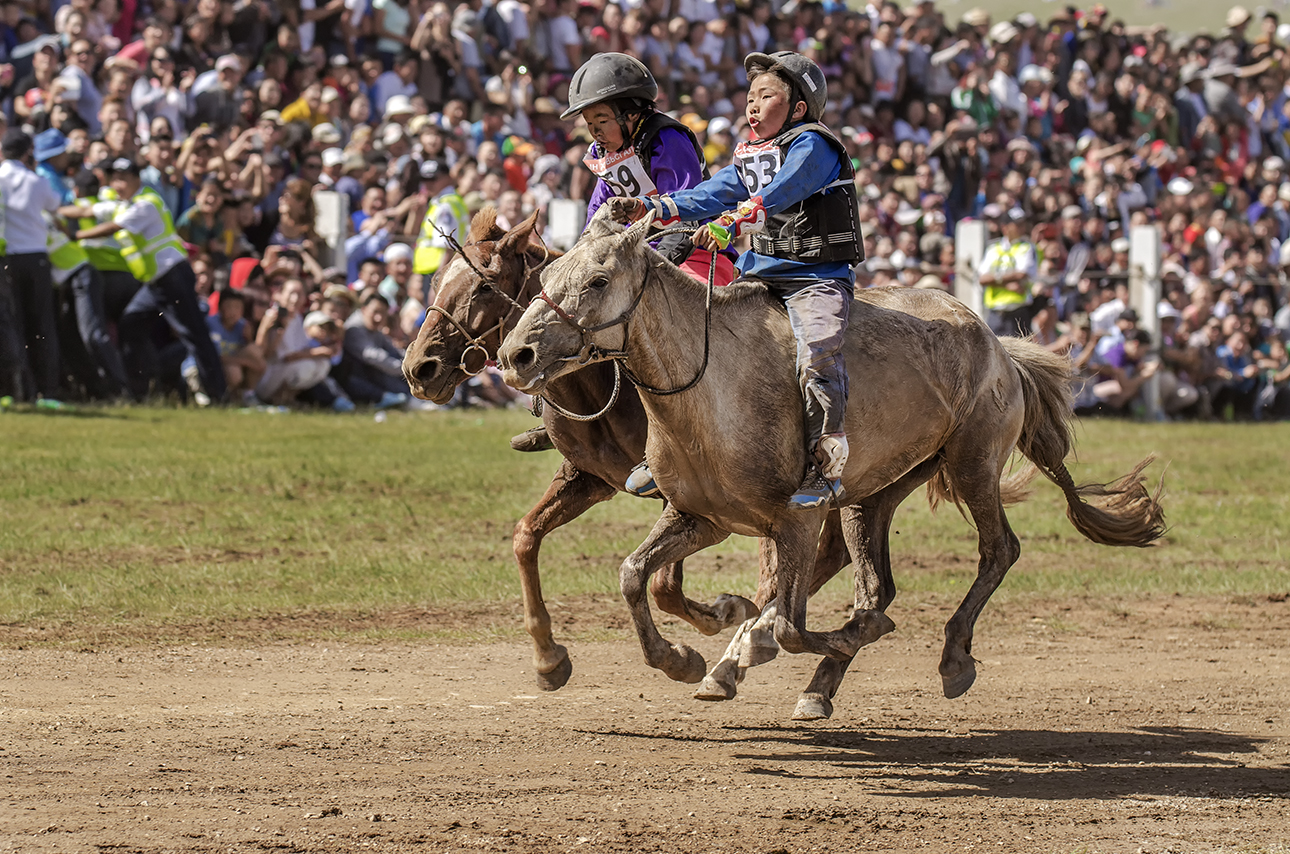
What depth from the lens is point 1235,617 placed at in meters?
9.26

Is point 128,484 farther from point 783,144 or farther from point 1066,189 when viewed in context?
point 1066,189

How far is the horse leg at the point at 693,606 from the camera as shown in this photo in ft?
20.7

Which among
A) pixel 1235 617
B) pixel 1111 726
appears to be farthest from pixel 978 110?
pixel 1111 726

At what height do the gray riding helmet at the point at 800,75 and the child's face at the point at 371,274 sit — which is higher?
the gray riding helmet at the point at 800,75

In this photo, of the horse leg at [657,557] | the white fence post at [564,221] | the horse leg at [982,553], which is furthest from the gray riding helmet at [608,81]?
the white fence post at [564,221]

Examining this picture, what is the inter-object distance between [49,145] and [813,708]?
10.3m

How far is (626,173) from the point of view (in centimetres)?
670

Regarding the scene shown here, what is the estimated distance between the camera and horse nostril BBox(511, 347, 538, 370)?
5.02m

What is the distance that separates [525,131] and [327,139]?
260cm

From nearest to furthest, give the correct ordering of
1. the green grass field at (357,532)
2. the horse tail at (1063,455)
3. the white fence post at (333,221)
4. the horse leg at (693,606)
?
the horse leg at (693,606) < the horse tail at (1063,455) < the green grass field at (357,532) < the white fence post at (333,221)

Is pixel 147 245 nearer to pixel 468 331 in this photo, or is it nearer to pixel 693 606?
pixel 468 331

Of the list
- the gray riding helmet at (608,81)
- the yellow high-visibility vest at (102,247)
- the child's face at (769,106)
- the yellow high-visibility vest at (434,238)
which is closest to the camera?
the child's face at (769,106)

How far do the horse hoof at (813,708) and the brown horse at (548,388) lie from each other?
412 millimetres

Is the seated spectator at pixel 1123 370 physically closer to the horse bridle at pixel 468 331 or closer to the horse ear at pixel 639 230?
the horse bridle at pixel 468 331
